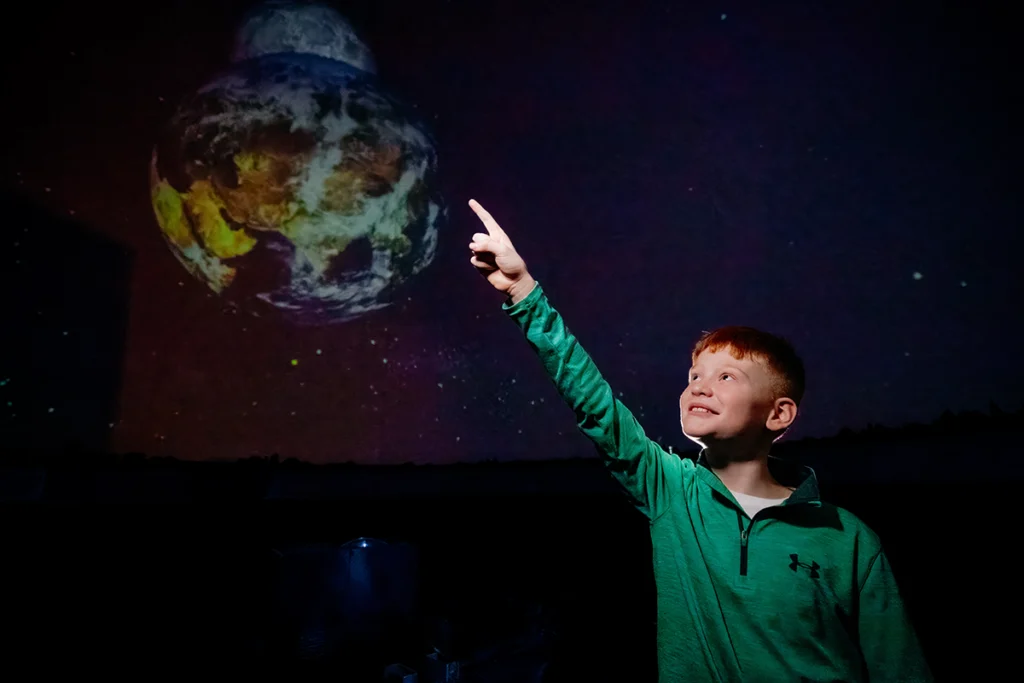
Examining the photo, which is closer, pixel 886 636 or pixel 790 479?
pixel 886 636

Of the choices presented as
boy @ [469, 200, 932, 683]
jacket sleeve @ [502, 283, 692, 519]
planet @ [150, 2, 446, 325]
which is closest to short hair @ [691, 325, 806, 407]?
boy @ [469, 200, 932, 683]

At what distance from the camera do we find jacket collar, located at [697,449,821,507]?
153 centimetres

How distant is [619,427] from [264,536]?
344cm

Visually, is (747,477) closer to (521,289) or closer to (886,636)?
(886,636)

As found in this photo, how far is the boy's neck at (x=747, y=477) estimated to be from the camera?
1644 mm

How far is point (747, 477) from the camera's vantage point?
5.42 feet

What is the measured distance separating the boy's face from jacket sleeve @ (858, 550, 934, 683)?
0.49 meters

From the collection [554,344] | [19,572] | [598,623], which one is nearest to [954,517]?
[598,623]

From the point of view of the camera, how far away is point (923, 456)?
270 cm

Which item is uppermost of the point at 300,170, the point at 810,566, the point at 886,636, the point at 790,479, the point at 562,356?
the point at 300,170

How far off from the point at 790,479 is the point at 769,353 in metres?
0.45

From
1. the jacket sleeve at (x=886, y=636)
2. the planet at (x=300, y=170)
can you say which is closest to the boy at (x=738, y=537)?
the jacket sleeve at (x=886, y=636)

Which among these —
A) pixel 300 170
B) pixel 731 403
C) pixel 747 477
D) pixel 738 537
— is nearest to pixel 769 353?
pixel 731 403

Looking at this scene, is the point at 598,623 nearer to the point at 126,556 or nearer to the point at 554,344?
the point at 554,344
